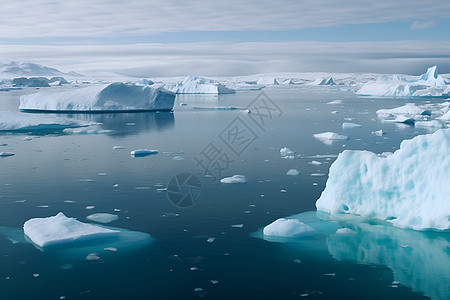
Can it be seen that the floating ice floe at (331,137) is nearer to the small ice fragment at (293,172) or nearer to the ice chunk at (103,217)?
the small ice fragment at (293,172)

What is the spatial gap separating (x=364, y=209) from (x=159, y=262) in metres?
4.30

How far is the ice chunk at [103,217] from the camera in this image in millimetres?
9031

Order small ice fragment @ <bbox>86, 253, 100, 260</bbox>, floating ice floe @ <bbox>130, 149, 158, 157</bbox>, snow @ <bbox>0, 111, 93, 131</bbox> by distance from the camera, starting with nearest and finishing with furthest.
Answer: small ice fragment @ <bbox>86, 253, 100, 260</bbox> → floating ice floe @ <bbox>130, 149, 158, 157</bbox> → snow @ <bbox>0, 111, 93, 131</bbox>

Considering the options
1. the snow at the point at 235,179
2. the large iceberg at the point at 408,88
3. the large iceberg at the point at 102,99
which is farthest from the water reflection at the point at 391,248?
the large iceberg at the point at 408,88

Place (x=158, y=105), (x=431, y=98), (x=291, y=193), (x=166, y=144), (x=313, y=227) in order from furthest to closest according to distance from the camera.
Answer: (x=431, y=98), (x=158, y=105), (x=166, y=144), (x=291, y=193), (x=313, y=227)

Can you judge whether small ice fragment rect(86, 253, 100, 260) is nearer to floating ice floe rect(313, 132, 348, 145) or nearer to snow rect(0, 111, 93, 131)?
floating ice floe rect(313, 132, 348, 145)

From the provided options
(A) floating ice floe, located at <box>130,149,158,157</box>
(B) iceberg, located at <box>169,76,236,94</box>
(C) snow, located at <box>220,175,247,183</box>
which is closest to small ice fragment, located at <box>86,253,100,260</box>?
(C) snow, located at <box>220,175,247,183</box>

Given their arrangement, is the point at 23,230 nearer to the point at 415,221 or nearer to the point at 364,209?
the point at 364,209

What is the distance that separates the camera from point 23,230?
8570mm

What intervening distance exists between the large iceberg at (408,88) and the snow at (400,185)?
3937 centimetres

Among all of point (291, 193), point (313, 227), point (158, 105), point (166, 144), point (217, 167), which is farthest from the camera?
point (158, 105)

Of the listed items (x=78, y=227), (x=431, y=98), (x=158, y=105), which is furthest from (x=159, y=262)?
(x=431, y=98)

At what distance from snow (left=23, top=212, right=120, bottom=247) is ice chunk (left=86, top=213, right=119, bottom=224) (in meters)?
0.64

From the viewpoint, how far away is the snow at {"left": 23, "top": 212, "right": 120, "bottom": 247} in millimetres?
7838
